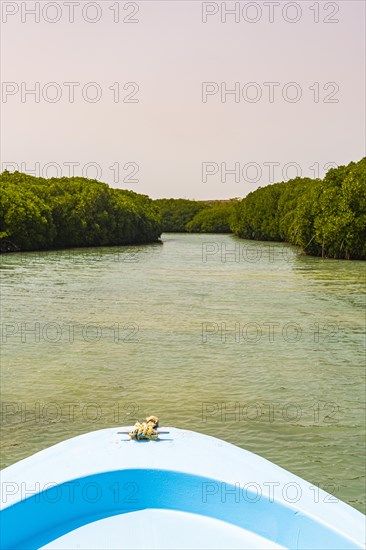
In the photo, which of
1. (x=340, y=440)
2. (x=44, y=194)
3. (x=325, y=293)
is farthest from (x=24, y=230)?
(x=340, y=440)

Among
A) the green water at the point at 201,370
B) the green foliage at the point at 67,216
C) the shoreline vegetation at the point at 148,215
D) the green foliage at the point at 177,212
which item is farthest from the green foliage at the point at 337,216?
the green foliage at the point at 177,212

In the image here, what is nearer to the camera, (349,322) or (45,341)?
(45,341)

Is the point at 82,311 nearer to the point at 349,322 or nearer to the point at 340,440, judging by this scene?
the point at 349,322

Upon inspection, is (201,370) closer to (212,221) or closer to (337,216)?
(337,216)

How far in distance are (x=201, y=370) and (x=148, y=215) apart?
5946cm

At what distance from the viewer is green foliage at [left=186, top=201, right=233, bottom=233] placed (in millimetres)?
103438

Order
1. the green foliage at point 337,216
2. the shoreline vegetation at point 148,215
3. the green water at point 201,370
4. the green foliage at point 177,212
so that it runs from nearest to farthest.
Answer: the green water at point 201,370 → the green foliage at point 337,216 → the shoreline vegetation at point 148,215 → the green foliage at point 177,212

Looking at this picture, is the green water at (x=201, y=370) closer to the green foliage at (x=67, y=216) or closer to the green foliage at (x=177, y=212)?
the green foliage at (x=67, y=216)

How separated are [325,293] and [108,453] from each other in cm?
1739

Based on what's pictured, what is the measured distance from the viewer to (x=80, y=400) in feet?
24.7

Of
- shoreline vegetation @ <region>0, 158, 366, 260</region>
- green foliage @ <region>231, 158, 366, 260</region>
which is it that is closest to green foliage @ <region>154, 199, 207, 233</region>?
shoreline vegetation @ <region>0, 158, 366, 260</region>

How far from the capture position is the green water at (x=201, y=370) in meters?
6.26

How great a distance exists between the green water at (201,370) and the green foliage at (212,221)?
84.8 meters

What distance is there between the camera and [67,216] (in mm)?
51656
